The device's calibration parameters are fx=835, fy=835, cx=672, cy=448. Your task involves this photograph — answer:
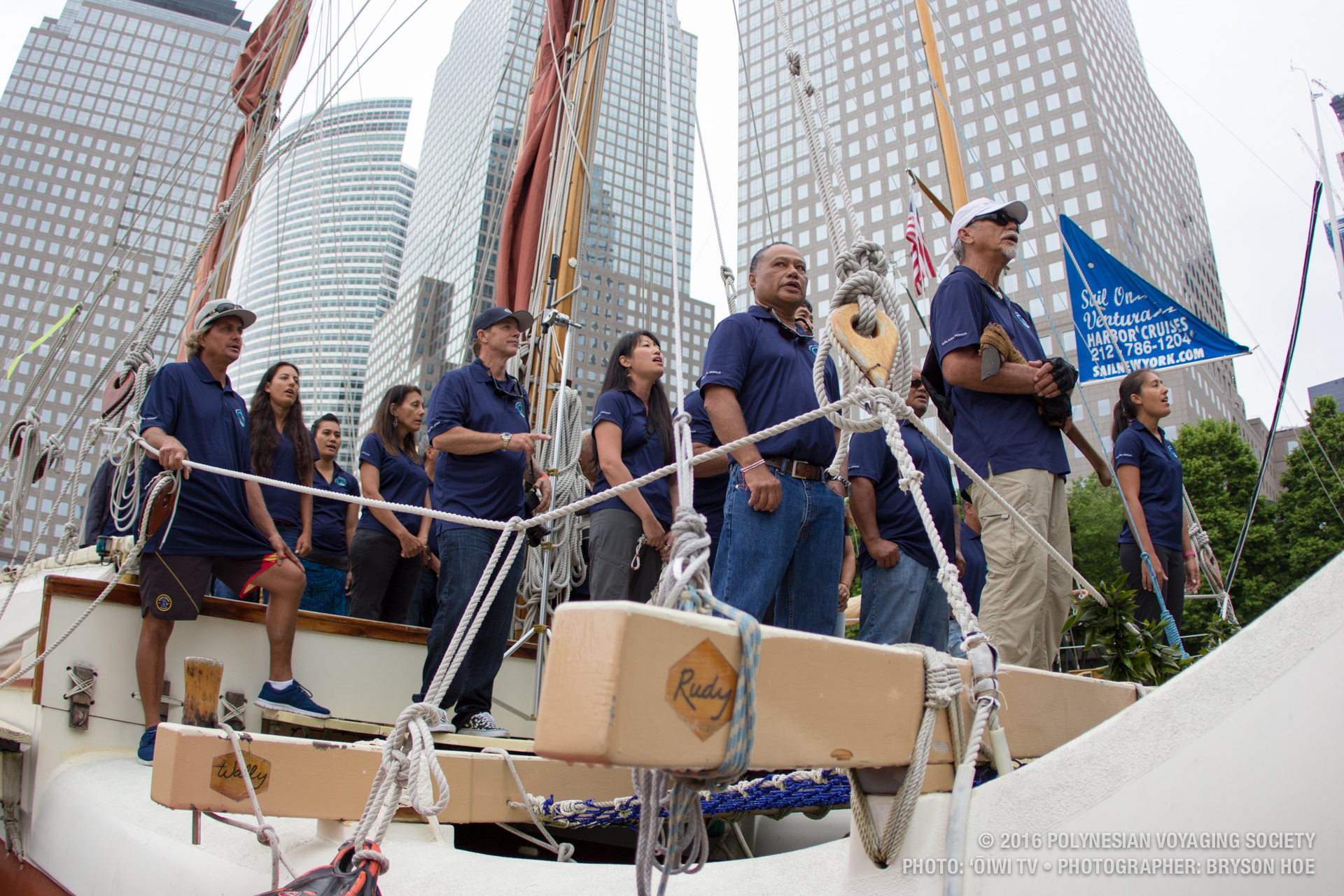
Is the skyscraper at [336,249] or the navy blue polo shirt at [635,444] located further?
the skyscraper at [336,249]

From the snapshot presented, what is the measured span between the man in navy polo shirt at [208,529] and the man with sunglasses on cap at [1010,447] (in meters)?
2.29

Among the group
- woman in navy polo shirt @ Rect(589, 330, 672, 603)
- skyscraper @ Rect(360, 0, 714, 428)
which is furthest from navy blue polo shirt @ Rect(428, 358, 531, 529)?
skyscraper @ Rect(360, 0, 714, 428)

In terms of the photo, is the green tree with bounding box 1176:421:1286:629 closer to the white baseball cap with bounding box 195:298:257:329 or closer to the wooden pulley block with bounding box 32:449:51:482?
the white baseball cap with bounding box 195:298:257:329

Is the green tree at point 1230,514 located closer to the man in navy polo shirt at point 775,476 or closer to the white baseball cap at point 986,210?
the white baseball cap at point 986,210

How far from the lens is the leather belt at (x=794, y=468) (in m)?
2.34

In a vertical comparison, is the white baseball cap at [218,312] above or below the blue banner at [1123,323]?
below

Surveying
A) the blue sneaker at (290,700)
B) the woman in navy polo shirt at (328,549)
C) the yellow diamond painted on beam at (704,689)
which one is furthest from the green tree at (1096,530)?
the yellow diamond painted on beam at (704,689)

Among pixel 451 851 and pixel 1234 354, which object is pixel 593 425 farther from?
pixel 1234 354

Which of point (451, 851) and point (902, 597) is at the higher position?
point (902, 597)

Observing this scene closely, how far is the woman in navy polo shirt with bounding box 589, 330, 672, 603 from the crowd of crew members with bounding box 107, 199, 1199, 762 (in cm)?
1

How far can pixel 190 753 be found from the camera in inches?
59.4

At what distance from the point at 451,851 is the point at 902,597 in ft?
5.34

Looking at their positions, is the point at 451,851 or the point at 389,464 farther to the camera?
the point at 389,464

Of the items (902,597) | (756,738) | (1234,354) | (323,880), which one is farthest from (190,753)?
(1234,354)
